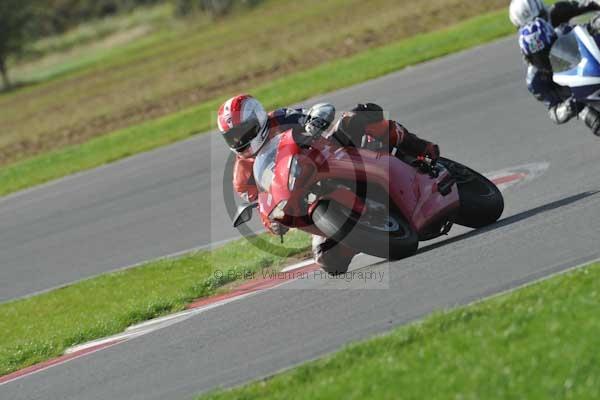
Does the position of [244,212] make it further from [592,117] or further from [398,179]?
[592,117]

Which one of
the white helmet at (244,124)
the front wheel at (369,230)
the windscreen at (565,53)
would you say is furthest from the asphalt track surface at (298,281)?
the white helmet at (244,124)

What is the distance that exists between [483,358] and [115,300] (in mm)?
5682

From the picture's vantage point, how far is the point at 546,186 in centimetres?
919

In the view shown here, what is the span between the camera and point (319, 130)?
24.7 ft

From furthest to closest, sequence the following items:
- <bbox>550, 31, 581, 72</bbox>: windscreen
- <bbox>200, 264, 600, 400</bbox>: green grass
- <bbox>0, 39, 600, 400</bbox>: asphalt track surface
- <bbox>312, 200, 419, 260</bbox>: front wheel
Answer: <bbox>550, 31, 581, 72</bbox>: windscreen
<bbox>312, 200, 419, 260</bbox>: front wheel
<bbox>0, 39, 600, 400</bbox>: asphalt track surface
<bbox>200, 264, 600, 400</bbox>: green grass

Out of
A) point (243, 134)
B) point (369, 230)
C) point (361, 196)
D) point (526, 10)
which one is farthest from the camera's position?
point (526, 10)

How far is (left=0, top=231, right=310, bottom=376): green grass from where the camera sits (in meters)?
8.80

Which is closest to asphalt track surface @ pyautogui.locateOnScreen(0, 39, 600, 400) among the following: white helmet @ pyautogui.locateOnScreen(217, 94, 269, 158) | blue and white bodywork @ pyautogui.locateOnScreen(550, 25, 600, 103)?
blue and white bodywork @ pyautogui.locateOnScreen(550, 25, 600, 103)

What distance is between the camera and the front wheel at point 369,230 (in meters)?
7.23

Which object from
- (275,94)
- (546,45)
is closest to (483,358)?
(546,45)

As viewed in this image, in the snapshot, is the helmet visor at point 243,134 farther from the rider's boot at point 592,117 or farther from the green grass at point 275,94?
the green grass at point 275,94

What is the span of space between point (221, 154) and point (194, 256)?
5.02m

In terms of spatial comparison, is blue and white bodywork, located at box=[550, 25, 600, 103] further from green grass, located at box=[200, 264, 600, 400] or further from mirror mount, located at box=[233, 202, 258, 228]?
mirror mount, located at box=[233, 202, 258, 228]

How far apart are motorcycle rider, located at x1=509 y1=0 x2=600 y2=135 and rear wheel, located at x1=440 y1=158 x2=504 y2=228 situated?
97 centimetres
